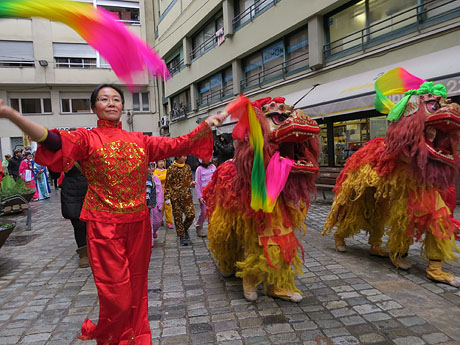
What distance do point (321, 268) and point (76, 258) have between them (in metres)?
3.55

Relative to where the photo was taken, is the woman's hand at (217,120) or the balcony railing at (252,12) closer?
the woman's hand at (217,120)

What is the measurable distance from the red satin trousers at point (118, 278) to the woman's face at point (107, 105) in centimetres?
73

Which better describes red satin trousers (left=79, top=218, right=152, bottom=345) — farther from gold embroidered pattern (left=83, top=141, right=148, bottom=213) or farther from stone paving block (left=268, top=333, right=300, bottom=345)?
stone paving block (left=268, top=333, right=300, bottom=345)

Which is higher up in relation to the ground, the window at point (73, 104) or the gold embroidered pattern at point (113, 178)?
the window at point (73, 104)

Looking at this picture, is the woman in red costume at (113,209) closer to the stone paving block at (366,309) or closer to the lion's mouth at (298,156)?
the lion's mouth at (298,156)

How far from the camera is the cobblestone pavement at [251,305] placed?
247cm

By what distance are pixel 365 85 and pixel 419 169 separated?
5.13 m

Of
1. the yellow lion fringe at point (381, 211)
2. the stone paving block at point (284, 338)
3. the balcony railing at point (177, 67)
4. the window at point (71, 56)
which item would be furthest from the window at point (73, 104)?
the stone paving block at point (284, 338)

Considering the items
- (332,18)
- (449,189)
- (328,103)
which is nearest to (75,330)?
(449,189)

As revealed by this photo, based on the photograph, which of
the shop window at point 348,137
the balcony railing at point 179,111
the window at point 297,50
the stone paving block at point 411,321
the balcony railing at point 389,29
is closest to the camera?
the stone paving block at point 411,321

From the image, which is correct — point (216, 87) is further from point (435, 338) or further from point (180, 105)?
point (435, 338)

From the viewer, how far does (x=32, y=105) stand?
883 inches

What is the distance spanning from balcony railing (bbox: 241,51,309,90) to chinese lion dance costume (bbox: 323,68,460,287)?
756 cm

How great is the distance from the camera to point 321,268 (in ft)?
12.7
